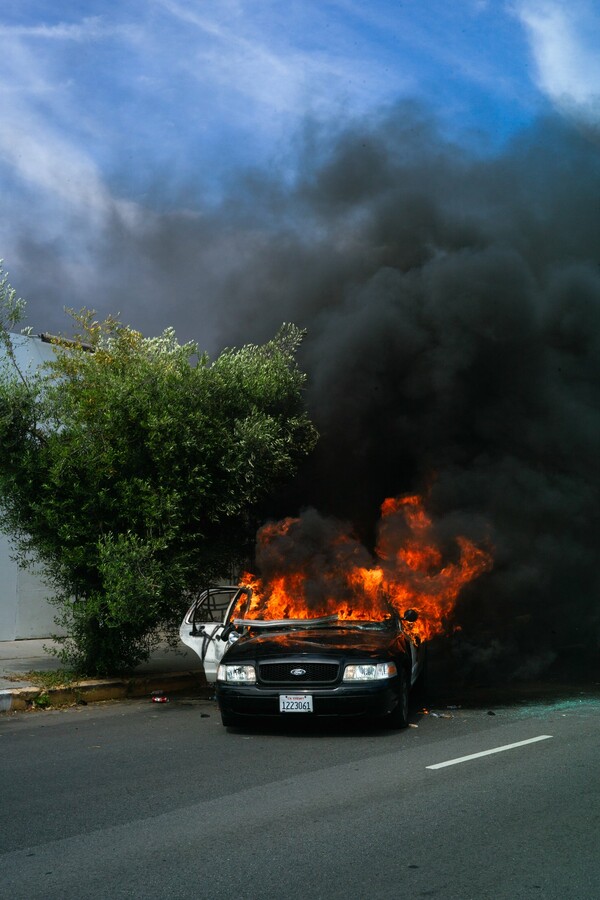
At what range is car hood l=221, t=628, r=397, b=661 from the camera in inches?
330

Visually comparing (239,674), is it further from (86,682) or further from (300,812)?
(86,682)

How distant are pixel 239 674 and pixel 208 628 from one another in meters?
1.92

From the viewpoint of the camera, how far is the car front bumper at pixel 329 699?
8023 mm

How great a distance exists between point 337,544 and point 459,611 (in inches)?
160

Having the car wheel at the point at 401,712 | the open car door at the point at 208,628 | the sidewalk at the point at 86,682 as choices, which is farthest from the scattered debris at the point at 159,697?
the car wheel at the point at 401,712

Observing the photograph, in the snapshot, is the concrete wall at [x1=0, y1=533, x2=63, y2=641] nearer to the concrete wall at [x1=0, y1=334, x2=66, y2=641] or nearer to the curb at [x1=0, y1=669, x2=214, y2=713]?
the concrete wall at [x1=0, y1=334, x2=66, y2=641]

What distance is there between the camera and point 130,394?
10758 millimetres

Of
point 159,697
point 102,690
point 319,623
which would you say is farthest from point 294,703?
point 102,690

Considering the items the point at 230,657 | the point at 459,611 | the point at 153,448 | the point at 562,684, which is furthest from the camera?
the point at 459,611

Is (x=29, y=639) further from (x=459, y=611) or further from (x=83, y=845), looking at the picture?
(x=83, y=845)

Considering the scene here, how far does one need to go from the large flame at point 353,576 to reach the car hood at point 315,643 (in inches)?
30.3

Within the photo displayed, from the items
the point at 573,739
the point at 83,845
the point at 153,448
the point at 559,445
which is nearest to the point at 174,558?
the point at 153,448

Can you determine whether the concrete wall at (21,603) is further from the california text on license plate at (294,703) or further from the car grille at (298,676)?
the california text on license plate at (294,703)

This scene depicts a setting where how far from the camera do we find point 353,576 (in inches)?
423
